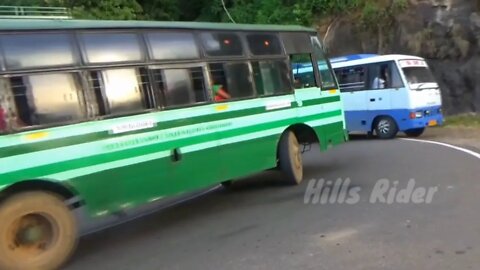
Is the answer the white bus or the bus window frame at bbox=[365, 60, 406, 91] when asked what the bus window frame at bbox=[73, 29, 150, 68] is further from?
the bus window frame at bbox=[365, 60, 406, 91]

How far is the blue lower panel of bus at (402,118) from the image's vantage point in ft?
56.5

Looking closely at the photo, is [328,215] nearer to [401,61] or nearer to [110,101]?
[110,101]

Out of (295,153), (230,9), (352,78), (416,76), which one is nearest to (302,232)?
(295,153)

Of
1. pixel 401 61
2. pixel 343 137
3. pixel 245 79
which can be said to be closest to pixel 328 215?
pixel 245 79

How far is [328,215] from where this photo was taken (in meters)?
7.48

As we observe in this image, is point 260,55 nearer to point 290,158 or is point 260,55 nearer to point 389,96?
point 290,158

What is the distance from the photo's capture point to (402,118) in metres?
17.4

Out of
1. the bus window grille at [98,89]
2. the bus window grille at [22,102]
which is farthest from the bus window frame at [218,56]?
the bus window grille at [22,102]

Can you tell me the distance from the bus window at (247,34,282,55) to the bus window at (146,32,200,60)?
4.71 feet

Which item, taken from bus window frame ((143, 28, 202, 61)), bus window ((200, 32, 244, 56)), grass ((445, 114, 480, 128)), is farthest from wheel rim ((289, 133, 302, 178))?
grass ((445, 114, 480, 128))

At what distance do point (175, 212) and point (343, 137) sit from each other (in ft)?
12.9

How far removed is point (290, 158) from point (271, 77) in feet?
4.30

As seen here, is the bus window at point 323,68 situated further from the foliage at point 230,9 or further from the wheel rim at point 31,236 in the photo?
the foliage at point 230,9

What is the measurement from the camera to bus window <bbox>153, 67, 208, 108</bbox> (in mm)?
7445
